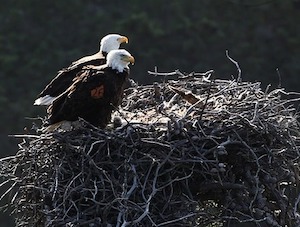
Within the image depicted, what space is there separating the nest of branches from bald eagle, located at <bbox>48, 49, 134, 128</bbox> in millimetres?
139

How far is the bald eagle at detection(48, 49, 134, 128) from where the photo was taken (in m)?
5.07

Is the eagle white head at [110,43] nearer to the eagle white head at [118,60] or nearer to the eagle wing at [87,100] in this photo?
the eagle white head at [118,60]

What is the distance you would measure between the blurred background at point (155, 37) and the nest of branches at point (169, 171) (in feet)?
20.9

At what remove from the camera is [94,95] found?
5.07 m

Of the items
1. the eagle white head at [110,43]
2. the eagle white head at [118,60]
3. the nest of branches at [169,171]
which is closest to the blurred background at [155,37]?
the eagle white head at [110,43]

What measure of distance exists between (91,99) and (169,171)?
66 cm

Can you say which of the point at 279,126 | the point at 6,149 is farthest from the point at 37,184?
the point at 6,149

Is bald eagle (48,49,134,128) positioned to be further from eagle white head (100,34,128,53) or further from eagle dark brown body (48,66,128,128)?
eagle white head (100,34,128,53)

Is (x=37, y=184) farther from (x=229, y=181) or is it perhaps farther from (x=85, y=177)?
(x=229, y=181)

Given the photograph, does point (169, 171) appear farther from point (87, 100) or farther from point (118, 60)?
point (118, 60)

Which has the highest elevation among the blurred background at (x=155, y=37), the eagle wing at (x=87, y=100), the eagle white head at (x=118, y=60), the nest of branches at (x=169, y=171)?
the eagle white head at (x=118, y=60)

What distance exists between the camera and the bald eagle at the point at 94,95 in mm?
5066

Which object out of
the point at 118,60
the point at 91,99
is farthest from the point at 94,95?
the point at 118,60

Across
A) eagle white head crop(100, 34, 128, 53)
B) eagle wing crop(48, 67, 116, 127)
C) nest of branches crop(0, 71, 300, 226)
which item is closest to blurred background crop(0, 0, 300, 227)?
eagle white head crop(100, 34, 128, 53)
